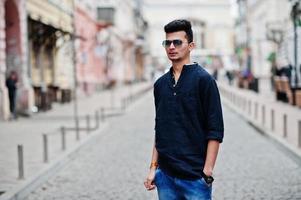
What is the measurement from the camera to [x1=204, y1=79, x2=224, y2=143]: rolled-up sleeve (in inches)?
168

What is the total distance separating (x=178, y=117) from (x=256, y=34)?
8264cm

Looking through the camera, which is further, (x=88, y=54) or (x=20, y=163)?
(x=88, y=54)

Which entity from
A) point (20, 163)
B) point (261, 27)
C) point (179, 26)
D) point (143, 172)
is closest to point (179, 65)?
point (179, 26)

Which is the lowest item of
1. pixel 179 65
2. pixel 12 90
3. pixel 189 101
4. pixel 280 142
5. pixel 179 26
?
pixel 280 142

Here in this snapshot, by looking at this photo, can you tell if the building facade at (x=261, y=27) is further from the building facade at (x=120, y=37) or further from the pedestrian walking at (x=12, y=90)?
the pedestrian walking at (x=12, y=90)

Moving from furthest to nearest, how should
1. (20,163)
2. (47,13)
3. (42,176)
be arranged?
(47,13), (42,176), (20,163)

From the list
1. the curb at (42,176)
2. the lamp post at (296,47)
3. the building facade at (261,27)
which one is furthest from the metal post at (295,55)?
the building facade at (261,27)

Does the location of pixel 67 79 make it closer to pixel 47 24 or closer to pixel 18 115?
pixel 47 24

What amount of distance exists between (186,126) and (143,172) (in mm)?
7062

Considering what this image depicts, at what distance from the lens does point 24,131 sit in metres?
18.9

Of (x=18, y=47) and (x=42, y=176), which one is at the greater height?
(x=18, y=47)

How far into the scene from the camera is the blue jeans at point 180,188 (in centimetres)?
426

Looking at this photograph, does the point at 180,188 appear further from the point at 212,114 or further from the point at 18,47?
the point at 18,47

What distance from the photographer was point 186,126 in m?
4.27
